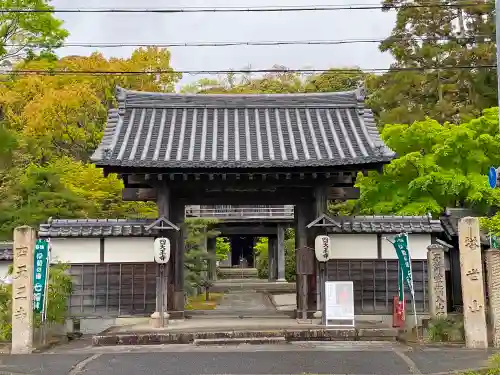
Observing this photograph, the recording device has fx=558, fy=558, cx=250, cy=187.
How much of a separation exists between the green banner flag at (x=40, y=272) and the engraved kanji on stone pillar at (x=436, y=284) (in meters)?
9.13

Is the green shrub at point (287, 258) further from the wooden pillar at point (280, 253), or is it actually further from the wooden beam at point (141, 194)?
the wooden beam at point (141, 194)

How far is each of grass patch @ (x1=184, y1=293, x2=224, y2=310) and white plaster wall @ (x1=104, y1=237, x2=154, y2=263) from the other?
8.41 m

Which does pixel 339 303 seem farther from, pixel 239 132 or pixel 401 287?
pixel 239 132

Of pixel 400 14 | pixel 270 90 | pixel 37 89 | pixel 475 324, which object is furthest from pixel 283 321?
pixel 270 90

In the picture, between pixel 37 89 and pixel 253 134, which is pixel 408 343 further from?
pixel 37 89

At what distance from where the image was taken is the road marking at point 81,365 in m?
9.68

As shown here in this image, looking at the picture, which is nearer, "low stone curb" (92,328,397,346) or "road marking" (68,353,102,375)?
"road marking" (68,353,102,375)

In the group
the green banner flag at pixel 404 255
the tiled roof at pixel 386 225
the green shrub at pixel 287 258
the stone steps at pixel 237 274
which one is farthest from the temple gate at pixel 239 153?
the stone steps at pixel 237 274

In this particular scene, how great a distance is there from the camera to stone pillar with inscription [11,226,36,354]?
1193 cm

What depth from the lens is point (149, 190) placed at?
16.3m

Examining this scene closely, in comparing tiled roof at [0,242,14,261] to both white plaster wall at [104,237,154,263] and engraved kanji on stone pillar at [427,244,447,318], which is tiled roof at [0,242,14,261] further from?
engraved kanji on stone pillar at [427,244,447,318]

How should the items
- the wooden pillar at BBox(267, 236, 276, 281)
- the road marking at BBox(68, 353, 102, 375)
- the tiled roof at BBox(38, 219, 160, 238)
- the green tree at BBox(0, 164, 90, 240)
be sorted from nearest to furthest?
the road marking at BBox(68, 353, 102, 375)
the tiled roof at BBox(38, 219, 160, 238)
the green tree at BBox(0, 164, 90, 240)
the wooden pillar at BBox(267, 236, 276, 281)

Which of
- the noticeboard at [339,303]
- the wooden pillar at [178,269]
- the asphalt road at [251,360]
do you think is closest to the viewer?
the asphalt road at [251,360]

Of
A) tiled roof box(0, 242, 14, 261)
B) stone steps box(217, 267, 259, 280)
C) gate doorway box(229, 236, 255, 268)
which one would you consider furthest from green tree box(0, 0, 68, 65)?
gate doorway box(229, 236, 255, 268)
